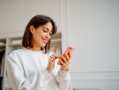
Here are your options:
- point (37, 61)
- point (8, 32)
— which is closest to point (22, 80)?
point (37, 61)

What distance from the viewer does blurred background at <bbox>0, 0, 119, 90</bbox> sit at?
1.76 metres

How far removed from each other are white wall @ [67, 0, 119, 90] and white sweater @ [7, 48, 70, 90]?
1.14 meters

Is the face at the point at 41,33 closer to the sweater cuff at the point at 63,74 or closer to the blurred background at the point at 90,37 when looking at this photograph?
the sweater cuff at the point at 63,74

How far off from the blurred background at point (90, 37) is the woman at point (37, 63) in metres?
1.14

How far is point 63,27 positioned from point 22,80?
1618 mm

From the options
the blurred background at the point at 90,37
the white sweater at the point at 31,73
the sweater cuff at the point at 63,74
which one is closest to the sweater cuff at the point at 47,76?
the white sweater at the point at 31,73

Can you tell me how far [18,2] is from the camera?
250cm

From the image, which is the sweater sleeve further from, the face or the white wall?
the white wall

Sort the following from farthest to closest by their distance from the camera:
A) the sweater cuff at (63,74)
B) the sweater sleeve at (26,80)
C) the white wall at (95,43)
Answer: the white wall at (95,43)
the sweater cuff at (63,74)
the sweater sleeve at (26,80)

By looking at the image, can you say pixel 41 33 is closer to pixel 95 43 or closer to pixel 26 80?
pixel 26 80

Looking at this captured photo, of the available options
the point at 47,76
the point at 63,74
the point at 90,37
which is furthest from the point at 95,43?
the point at 47,76

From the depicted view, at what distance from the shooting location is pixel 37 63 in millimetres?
764

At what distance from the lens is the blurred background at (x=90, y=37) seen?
69.3 inches

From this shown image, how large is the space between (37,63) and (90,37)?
4.73 ft
